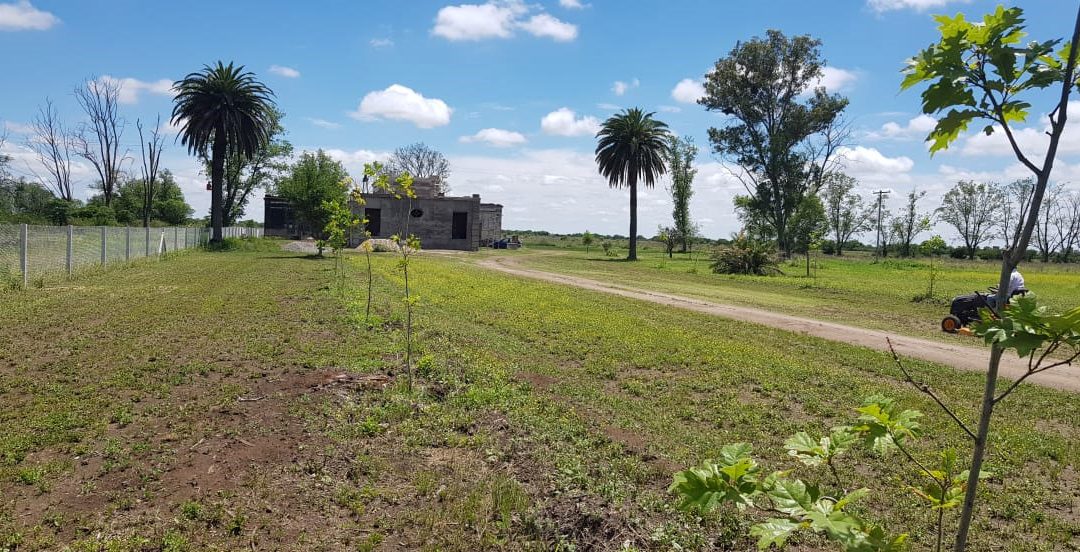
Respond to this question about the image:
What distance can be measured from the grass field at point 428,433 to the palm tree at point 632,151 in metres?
A: 38.6

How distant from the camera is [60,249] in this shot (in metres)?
17.4

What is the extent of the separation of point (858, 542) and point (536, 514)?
108 inches

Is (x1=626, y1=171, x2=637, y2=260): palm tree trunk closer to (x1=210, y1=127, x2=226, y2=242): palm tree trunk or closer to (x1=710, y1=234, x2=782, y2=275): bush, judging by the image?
(x1=710, y1=234, x2=782, y2=275): bush

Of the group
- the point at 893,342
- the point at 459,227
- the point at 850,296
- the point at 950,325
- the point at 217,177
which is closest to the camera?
the point at 893,342

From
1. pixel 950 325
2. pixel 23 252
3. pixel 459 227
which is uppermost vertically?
pixel 459 227

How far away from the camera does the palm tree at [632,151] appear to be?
47844 millimetres

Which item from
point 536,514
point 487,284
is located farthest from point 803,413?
point 487,284

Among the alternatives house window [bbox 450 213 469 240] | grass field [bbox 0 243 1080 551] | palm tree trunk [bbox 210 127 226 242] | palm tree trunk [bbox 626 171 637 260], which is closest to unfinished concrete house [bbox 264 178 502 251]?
house window [bbox 450 213 469 240]

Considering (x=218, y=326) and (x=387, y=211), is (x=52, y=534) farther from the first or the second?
(x=387, y=211)

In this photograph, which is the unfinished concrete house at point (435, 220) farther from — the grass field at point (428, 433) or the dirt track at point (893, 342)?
the grass field at point (428, 433)

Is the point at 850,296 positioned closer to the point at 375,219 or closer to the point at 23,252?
the point at 23,252

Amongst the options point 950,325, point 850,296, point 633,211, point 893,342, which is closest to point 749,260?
point 850,296

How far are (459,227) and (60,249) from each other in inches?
1454

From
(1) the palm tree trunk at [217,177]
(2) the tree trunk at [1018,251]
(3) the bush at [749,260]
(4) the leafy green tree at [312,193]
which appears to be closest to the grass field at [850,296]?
(3) the bush at [749,260]
